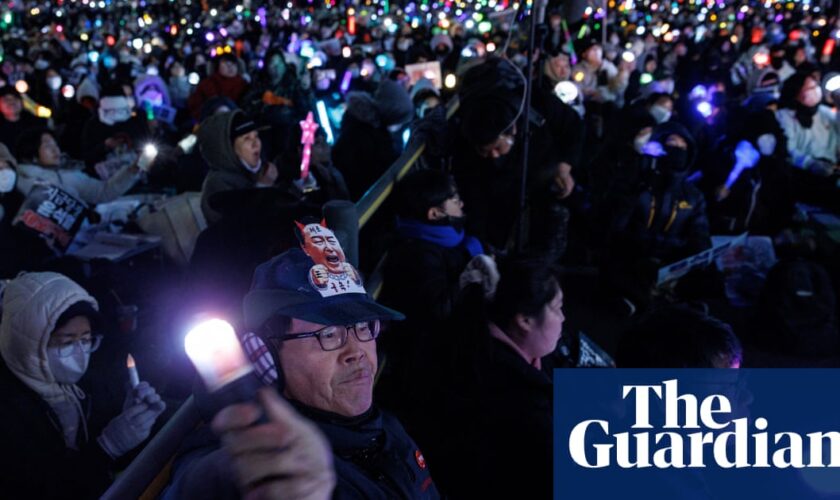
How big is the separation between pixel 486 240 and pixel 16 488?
2.88 metres

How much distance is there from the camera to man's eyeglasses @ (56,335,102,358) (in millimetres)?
2570

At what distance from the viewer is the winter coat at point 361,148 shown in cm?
567

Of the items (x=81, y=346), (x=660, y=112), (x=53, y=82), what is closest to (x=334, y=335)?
(x=81, y=346)

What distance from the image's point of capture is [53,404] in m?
2.50

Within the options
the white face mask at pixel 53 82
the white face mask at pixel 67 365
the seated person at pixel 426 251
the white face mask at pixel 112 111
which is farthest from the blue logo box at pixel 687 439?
the white face mask at pixel 53 82

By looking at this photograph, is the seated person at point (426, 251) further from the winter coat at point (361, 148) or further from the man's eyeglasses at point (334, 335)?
the winter coat at point (361, 148)

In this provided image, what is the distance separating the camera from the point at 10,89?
7.59m

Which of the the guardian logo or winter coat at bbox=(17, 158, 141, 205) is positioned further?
winter coat at bbox=(17, 158, 141, 205)

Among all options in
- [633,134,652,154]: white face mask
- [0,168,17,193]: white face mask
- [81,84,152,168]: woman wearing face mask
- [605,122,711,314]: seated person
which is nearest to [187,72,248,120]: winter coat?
[81,84,152,168]: woman wearing face mask

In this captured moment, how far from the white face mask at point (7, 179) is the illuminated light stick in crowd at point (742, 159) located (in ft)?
21.4

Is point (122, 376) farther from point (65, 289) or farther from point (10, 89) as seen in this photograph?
point (10, 89)

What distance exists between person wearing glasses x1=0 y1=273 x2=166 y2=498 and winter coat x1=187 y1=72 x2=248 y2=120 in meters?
6.95

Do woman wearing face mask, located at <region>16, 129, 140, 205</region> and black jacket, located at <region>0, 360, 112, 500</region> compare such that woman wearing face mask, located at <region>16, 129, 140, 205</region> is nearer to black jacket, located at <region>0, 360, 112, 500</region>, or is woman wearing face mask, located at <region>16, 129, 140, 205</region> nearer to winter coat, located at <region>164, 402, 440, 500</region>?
black jacket, located at <region>0, 360, 112, 500</region>

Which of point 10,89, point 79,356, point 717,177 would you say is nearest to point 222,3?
point 10,89
